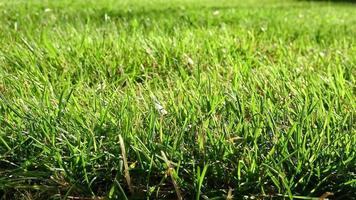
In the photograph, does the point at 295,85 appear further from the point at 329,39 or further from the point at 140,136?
the point at 329,39

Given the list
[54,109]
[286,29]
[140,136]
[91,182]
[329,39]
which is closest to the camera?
[91,182]

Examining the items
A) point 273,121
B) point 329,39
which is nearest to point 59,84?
point 273,121

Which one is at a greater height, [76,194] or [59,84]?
[59,84]

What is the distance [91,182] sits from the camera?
4.35ft

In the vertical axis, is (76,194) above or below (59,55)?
below

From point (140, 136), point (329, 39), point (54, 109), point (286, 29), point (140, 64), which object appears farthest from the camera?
point (286, 29)

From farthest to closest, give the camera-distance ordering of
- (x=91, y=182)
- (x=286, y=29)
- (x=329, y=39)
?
(x=286, y=29), (x=329, y=39), (x=91, y=182)

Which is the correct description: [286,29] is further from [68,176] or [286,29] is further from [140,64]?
[68,176]

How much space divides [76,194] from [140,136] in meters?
0.26

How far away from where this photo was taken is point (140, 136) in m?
1.47

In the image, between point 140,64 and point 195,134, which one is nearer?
point 195,134

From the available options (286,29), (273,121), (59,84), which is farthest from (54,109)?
(286,29)

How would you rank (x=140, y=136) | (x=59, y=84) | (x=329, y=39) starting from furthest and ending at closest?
(x=329, y=39) → (x=59, y=84) → (x=140, y=136)

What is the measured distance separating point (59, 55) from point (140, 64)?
1.38 ft
